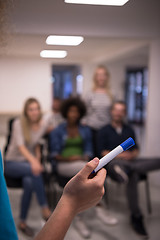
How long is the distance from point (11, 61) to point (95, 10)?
295 millimetres

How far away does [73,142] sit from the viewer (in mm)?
1438

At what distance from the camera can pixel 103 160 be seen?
0.49 metres

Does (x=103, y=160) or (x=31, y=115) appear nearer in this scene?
(x=103, y=160)

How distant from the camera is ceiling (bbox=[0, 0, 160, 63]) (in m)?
0.71

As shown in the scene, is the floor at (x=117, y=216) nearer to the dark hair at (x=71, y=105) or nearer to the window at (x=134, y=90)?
the dark hair at (x=71, y=105)

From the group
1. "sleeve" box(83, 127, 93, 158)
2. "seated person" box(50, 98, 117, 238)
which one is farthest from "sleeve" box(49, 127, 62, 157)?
"sleeve" box(83, 127, 93, 158)

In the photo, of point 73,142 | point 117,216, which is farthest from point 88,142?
point 117,216

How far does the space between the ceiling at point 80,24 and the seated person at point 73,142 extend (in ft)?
1.47

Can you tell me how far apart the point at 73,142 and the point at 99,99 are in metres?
0.60

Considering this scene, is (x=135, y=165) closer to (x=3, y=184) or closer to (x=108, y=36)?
(x=108, y=36)

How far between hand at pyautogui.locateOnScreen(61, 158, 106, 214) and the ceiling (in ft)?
1.19

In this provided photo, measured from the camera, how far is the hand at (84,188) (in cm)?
49

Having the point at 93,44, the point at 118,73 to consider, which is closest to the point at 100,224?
the point at 93,44

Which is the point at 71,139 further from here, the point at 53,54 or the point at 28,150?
the point at 53,54
